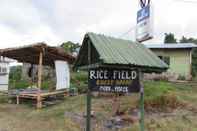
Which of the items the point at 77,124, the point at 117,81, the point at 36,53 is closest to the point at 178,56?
the point at 36,53

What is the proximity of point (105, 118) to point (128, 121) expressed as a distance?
80 centimetres

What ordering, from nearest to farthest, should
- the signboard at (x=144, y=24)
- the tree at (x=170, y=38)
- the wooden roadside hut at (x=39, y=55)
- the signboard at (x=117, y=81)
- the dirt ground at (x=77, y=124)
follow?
the signboard at (x=117, y=81) → the signboard at (x=144, y=24) → the dirt ground at (x=77, y=124) → the wooden roadside hut at (x=39, y=55) → the tree at (x=170, y=38)

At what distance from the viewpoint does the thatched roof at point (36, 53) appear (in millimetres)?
12605

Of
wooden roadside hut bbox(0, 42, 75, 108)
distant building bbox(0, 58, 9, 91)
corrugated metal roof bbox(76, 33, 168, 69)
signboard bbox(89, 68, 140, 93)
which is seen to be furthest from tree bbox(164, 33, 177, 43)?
signboard bbox(89, 68, 140, 93)

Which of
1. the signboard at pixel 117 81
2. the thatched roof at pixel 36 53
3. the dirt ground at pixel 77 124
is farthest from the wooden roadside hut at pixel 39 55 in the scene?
the signboard at pixel 117 81

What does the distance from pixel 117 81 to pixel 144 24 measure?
283 cm

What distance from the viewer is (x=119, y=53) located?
5.13 m

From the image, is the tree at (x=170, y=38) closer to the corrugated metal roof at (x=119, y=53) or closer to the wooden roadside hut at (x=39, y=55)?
the wooden roadside hut at (x=39, y=55)

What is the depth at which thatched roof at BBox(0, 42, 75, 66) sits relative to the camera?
12605 mm

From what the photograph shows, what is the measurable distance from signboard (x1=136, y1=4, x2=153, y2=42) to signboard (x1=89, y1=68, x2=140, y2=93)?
8.07ft

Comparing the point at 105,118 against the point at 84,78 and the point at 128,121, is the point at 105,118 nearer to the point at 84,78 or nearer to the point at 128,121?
the point at 128,121

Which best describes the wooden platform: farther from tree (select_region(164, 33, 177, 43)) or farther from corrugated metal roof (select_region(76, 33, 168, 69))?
tree (select_region(164, 33, 177, 43))

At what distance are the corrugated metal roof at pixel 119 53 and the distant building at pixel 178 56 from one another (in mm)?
16756

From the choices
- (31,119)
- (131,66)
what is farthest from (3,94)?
(131,66)
